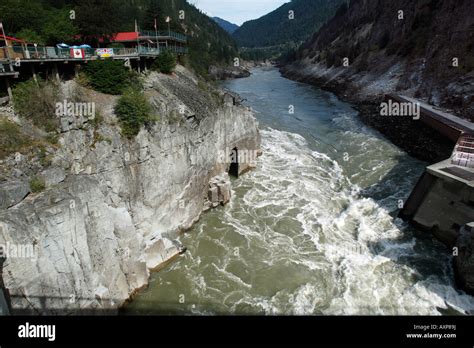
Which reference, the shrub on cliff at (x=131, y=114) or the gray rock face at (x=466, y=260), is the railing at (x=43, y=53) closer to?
the shrub on cliff at (x=131, y=114)

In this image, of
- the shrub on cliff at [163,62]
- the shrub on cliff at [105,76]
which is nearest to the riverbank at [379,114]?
the shrub on cliff at [163,62]

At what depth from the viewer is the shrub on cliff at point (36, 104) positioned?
51.3 ft

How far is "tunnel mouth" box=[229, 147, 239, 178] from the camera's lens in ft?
95.5

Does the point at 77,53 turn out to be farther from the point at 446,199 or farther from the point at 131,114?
the point at 446,199

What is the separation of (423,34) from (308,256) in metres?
57.0

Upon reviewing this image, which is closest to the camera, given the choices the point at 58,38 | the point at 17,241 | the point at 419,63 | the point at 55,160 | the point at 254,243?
the point at 17,241

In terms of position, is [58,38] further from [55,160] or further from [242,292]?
[242,292]

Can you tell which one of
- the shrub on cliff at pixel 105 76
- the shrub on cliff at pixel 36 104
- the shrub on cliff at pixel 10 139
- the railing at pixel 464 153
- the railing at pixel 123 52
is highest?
the railing at pixel 123 52

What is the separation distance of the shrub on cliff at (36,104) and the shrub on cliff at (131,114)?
3.39 metres

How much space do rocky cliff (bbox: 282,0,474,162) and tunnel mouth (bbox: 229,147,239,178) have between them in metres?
19.6

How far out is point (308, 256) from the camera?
19.0 meters

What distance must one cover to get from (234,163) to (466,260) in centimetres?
1917

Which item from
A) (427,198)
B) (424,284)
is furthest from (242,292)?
(427,198)

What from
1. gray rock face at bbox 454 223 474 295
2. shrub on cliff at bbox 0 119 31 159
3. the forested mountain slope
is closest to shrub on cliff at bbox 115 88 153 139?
shrub on cliff at bbox 0 119 31 159
